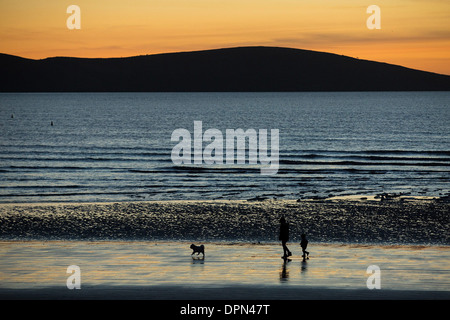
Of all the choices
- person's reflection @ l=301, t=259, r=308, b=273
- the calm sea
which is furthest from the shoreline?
person's reflection @ l=301, t=259, r=308, b=273

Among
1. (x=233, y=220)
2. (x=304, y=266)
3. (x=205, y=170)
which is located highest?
(x=205, y=170)

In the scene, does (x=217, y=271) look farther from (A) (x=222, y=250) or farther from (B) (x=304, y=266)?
(A) (x=222, y=250)

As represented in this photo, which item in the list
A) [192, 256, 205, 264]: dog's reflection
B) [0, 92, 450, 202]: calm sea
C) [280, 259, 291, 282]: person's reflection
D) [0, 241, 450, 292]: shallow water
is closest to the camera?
[0, 241, 450, 292]: shallow water

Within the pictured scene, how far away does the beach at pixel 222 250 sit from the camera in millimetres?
15078

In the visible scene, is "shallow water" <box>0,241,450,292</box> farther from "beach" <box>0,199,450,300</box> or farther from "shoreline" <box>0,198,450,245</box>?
"shoreline" <box>0,198,450,245</box>

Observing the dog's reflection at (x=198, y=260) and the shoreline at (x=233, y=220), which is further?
the shoreline at (x=233, y=220)

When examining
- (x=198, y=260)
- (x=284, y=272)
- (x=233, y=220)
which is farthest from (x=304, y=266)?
(x=233, y=220)

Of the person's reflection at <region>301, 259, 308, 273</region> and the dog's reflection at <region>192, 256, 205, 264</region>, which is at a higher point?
the dog's reflection at <region>192, 256, 205, 264</region>

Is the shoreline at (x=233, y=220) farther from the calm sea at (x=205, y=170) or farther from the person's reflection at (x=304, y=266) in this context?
the person's reflection at (x=304, y=266)

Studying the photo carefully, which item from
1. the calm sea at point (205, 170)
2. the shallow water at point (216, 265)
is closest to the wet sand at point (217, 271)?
the shallow water at point (216, 265)

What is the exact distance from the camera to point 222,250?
20.7m

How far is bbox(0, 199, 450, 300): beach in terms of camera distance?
1508 cm

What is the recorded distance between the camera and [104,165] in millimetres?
52250

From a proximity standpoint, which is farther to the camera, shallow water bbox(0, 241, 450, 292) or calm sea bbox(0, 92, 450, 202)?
calm sea bbox(0, 92, 450, 202)
